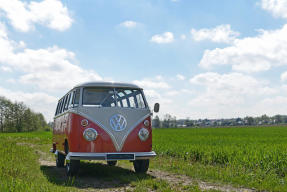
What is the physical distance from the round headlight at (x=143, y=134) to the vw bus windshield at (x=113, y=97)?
75 centimetres

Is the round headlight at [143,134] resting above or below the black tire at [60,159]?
above

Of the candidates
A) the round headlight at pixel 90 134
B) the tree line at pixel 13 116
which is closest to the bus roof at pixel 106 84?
the round headlight at pixel 90 134

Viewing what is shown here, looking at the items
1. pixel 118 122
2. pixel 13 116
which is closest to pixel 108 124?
pixel 118 122

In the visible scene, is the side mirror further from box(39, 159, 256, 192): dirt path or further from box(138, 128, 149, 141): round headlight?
box(39, 159, 256, 192): dirt path

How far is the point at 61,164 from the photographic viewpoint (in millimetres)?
11750

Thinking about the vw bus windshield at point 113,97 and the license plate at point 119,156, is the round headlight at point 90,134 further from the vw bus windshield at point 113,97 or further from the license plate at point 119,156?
the vw bus windshield at point 113,97

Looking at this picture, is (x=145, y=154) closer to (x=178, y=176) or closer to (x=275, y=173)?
(x=178, y=176)

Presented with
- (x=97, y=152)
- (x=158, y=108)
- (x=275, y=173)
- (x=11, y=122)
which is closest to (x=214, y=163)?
(x=275, y=173)

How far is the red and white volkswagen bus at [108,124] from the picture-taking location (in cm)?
813

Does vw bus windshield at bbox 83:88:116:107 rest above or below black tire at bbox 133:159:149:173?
above

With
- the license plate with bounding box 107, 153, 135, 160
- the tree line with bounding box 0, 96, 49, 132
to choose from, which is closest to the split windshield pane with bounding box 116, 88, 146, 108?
the license plate with bounding box 107, 153, 135, 160

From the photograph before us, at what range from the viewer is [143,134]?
8.62 metres

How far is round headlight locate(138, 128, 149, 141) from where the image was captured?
8.58m

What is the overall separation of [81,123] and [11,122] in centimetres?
8686
